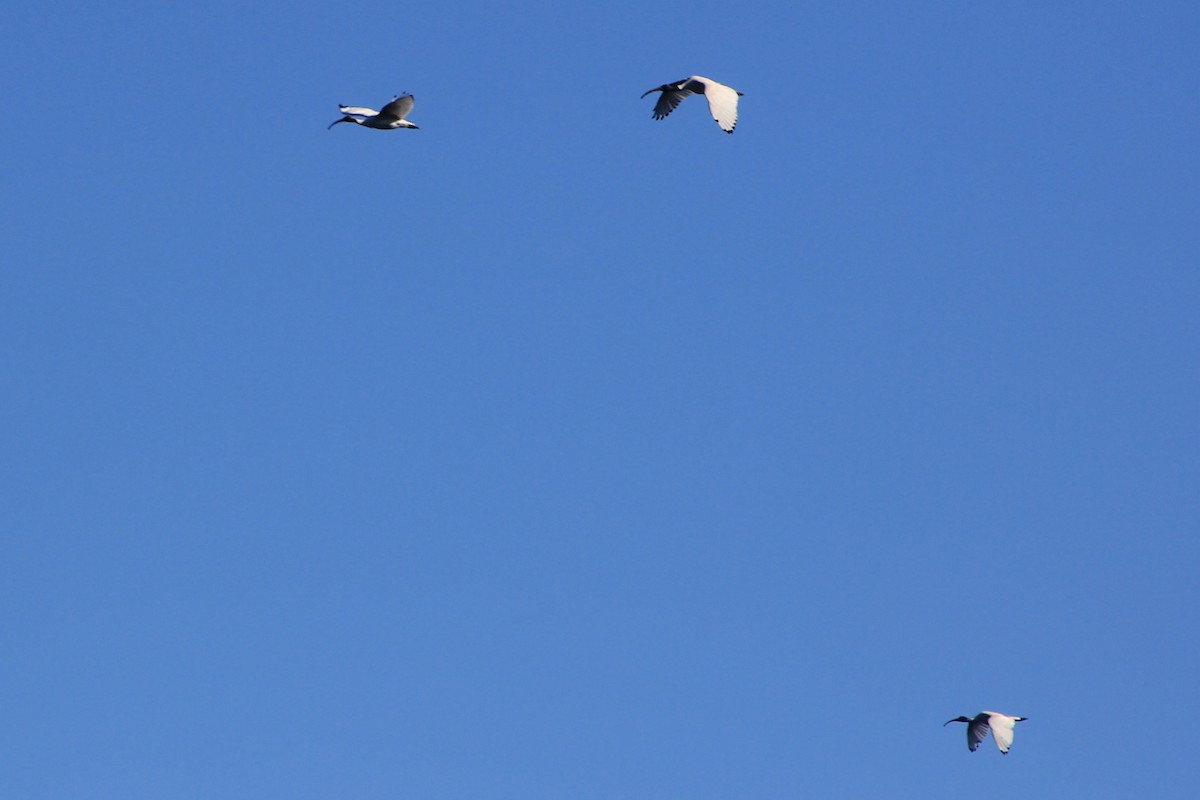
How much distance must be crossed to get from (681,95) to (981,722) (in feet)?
100

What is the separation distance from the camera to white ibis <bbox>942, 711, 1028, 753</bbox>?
265ft

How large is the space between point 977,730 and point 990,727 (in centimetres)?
111

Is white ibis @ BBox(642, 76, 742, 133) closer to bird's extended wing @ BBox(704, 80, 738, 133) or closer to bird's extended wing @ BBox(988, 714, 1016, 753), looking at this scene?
bird's extended wing @ BBox(704, 80, 738, 133)

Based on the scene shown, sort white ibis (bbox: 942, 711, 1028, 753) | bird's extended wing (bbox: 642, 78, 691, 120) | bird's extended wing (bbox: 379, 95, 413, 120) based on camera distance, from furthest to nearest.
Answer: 1. white ibis (bbox: 942, 711, 1028, 753)
2. bird's extended wing (bbox: 642, 78, 691, 120)
3. bird's extended wing (bbox: 379, 95, 413, 120)

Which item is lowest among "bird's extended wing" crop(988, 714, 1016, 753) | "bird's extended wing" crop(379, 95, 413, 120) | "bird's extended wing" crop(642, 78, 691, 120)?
"bird's extended wing" crop(988, 714, 1016, 753)

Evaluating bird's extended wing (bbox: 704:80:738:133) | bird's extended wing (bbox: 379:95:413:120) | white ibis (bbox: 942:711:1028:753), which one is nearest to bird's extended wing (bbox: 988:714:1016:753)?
white ibis (bbox: 942:711:1028:753)

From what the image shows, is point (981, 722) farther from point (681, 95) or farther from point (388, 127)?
point (388, 127)

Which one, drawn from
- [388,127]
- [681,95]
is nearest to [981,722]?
[681,95]

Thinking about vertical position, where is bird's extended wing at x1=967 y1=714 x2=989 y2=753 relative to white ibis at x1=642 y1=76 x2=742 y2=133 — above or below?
below

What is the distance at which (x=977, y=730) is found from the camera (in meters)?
82.8

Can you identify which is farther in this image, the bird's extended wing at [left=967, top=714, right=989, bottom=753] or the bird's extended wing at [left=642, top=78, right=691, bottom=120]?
the bird's extended wing at [left=967, top=714, right=989, bottom=753]

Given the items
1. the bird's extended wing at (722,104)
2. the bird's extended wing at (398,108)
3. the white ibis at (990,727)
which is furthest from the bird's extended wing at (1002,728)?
the bird's extended wing at (398,108)

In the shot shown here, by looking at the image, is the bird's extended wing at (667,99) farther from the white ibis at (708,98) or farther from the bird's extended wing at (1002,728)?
the bird's extended wing at (1002,728)

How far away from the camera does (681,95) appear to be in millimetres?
74500
